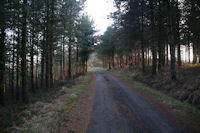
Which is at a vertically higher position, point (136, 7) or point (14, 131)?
point (136, 7)

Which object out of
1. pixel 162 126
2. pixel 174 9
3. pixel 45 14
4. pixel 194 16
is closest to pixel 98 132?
pixel 162 126

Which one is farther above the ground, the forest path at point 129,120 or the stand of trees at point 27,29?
the stand of trees at point 27,29

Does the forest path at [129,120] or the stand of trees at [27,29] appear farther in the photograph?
the stand of trees at [27,29]

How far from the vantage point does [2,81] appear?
9367mm

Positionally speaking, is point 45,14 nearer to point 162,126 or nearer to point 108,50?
point 162,126

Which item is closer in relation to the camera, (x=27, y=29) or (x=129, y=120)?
(x=129, y=120)

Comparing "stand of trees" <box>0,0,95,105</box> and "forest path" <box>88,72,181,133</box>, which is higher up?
"stand of trees" <box>0,0,95,105</box>

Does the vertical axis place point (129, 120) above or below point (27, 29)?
below

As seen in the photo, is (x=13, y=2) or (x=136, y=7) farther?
(x=136, y=7)

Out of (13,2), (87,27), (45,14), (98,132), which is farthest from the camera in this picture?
(87,27)

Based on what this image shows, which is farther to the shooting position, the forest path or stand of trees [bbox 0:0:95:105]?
stand of trees [bbox 0:0:95:105]

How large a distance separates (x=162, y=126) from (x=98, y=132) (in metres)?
2.81

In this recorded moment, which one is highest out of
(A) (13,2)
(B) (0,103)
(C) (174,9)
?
(C) (174,9)

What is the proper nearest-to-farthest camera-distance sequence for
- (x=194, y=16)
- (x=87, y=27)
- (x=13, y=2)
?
1. (x=13, y=2)
2. (x=194, y=16)
3. (x=87, y=27)
